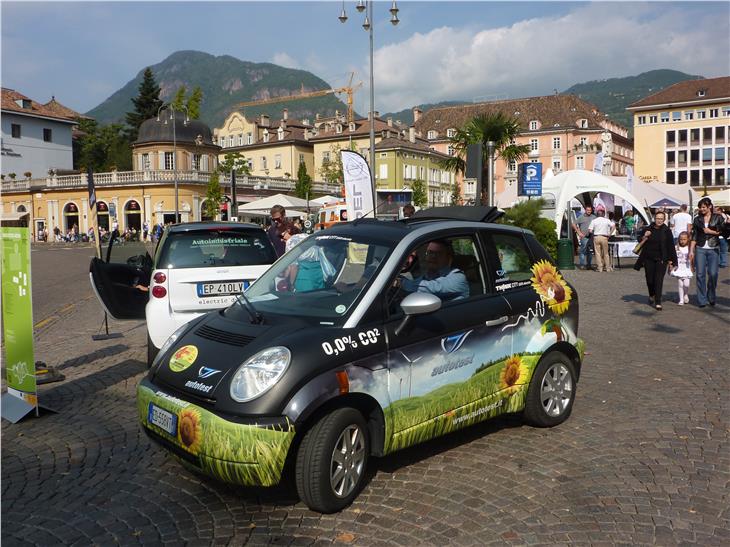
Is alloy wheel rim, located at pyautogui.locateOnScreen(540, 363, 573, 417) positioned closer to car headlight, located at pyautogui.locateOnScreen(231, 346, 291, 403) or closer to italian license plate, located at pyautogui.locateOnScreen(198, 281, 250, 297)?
car headlight, located at pyautogui.locateOnScreen(231, 346, 291, 403)

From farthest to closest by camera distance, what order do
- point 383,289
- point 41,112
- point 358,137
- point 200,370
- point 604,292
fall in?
point 358,137
point 41,112
point 604,292
point 383,289
point 200,370

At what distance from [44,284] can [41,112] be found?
70346 mm

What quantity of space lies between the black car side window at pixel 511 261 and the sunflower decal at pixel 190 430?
101 inches

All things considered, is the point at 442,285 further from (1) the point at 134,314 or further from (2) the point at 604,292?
(2) the point at 604,292

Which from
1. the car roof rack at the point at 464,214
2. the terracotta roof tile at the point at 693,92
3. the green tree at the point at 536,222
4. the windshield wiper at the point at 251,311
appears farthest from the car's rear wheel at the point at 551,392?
the terracotta roof tile at the point at 693,92

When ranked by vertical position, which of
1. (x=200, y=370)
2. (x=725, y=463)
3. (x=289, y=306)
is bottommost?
(x=725, y=463)

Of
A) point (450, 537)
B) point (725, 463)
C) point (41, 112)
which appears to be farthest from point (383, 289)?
point (41, 112)

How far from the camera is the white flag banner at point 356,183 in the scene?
1516 centimetres

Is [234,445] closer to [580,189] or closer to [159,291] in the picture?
[159,291]

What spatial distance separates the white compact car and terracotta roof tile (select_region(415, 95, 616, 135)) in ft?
284

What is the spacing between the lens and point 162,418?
4172 mm

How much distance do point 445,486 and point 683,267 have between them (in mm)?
10030

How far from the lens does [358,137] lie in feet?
311

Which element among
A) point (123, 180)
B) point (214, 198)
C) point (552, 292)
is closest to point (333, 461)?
point (552, 292)
